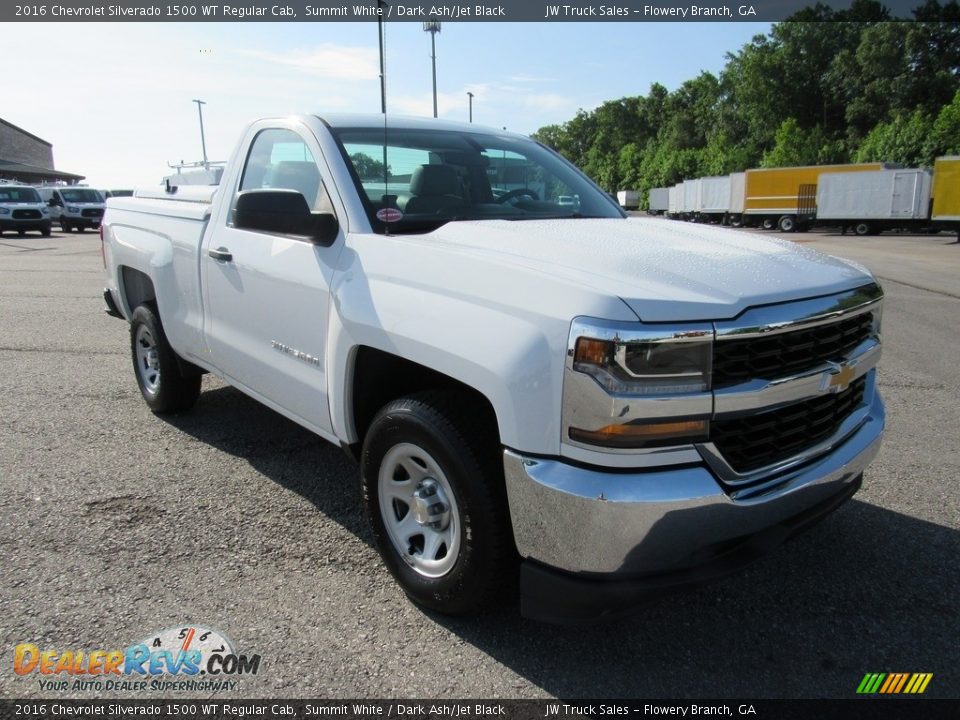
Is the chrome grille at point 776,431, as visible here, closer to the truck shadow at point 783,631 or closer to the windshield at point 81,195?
the truck shadow at point 783,631

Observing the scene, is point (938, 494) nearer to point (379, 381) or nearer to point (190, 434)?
point (379, 381)

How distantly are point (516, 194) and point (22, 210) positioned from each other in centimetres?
2999

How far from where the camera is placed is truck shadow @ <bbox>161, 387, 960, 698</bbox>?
2461 millimetres

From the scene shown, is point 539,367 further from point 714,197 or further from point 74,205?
point 714,197

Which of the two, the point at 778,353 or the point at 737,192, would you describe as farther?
the point at 737,192

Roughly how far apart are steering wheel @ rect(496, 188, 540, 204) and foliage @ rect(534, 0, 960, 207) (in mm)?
42810

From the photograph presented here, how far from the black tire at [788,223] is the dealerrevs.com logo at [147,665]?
37455 mm

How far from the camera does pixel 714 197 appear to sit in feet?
138

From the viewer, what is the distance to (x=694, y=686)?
244 centimetres

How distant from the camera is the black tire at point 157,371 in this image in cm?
487

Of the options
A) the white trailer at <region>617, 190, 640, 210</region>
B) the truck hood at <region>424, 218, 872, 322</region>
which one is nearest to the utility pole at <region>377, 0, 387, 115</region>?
the truck hood at <region>424, 218, 872, 322</region>

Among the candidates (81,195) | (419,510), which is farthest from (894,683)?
(81,195)

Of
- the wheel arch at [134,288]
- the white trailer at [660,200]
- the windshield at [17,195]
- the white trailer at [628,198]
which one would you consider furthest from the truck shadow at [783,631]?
the white trailer at [660,200]

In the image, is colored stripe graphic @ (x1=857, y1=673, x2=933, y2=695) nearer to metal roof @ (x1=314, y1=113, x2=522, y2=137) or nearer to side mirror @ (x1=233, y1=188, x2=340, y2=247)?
side mirror @ (x1=233, y1=188, x2=340, y2=247)
